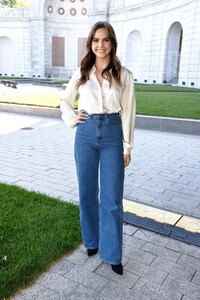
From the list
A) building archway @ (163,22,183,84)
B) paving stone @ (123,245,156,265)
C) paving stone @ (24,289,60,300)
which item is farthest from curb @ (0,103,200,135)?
building archway @ (163,22,183,84)

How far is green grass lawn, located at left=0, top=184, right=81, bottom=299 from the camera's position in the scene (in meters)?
2.82

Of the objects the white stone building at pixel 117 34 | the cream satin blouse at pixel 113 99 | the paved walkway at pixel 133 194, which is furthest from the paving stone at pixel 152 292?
the white stone building at pixel 117 34

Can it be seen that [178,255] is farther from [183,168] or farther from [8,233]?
[183,168]

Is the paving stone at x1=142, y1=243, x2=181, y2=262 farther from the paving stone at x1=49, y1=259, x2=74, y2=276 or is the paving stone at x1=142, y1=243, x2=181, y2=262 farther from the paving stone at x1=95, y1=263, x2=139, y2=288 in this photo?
the paving stone at x1=49, y1=259, x2=74, y2=276

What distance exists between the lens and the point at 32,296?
2.60 metres

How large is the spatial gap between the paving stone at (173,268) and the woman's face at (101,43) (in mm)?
2091

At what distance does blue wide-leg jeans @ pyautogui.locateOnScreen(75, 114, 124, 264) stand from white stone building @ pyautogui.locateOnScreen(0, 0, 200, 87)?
2476cm

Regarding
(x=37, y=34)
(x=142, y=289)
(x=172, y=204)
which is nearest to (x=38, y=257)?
(x=142, y=289)

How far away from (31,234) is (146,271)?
1.32 meters

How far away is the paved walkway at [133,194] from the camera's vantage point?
8.96ft

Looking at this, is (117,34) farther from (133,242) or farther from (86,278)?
(86,278)

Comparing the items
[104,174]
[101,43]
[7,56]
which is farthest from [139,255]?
[7,56]

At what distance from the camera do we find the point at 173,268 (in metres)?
3.04

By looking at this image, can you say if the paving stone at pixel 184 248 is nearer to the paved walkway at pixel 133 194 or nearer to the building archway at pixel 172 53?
the paved walkway at pixel 133 194
